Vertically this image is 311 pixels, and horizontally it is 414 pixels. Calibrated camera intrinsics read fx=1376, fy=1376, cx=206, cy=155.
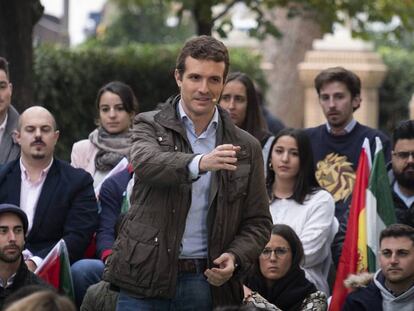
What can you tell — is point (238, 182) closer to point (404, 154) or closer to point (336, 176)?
point (404, 154)

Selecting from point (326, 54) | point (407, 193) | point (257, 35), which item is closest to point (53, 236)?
point (407, 193)

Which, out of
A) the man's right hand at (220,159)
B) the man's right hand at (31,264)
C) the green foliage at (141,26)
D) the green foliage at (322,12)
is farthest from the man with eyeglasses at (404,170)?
the green foliage at (141,26)

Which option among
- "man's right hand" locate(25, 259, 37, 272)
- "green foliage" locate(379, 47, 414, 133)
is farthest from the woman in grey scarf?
"green foliage" locate(379, 47, 414, 133)

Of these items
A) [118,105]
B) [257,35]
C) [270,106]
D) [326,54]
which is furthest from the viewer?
[270,106]

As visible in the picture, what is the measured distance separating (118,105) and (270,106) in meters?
14.8

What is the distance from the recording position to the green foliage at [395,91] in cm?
2436

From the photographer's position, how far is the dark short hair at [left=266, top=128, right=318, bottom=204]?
946 centimetres

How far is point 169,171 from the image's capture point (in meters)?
6.36

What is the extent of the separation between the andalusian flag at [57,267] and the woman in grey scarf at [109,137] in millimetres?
1508

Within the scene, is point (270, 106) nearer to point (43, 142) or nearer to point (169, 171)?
point (43, 142)

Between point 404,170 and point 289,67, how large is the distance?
16282 millimetres

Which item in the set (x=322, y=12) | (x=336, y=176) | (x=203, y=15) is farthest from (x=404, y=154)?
(x=322, y=12)

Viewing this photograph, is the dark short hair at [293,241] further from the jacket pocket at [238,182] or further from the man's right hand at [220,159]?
the man's right hand at [220,159]

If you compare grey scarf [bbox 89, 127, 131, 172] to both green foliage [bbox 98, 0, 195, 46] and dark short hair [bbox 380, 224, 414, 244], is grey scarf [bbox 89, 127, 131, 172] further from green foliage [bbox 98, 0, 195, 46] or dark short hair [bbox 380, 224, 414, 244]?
green foliage [bbox 98, 0, 195, 46]
